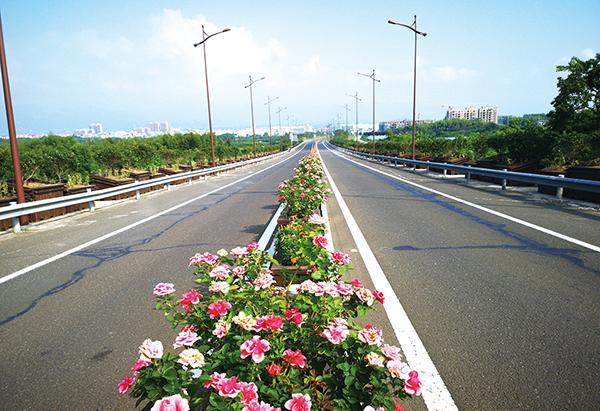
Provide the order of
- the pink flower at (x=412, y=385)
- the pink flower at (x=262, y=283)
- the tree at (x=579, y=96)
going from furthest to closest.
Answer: the tree at (x=579, y=96), the pink flower at (x=262, y=283), the pink flower at (x=412, y=385)

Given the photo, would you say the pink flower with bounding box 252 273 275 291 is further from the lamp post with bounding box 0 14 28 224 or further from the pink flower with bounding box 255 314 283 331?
the lamp post with bounding box 0 14 28 224

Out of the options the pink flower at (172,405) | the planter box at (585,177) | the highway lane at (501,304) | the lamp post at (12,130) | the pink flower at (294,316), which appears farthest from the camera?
the planter box at (585,177)

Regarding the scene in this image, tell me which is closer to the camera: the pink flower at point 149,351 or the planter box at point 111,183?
the pink flower at point 149,351

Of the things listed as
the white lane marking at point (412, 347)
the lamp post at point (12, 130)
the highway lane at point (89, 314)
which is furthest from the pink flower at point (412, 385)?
the lamp post at point (12, 130)

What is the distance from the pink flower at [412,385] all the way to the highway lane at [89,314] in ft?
7.14

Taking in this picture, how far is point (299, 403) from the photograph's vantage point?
179 cm

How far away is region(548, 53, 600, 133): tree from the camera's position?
56.0ft

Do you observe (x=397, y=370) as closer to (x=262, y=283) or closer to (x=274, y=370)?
(x=274, y=370)

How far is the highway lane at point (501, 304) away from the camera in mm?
3045

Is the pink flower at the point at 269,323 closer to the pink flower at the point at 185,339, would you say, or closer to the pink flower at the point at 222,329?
the pink flower at the point at 222,329

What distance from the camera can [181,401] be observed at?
170 centimetres

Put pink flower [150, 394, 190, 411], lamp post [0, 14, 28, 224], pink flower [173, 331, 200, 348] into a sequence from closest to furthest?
pink flower [150, 394, 190, 411], pink flower [173, 331, 200, 348], lamp post [0, 14, 28, 224]

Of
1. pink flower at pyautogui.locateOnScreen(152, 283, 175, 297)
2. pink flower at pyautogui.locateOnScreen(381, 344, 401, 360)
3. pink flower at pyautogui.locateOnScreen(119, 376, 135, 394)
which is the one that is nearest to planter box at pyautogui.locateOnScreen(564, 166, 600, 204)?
pink flower at pyautogui.locateOnScreen(381, 344, 401, 360)

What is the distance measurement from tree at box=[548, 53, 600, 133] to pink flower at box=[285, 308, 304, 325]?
19.0 metres
